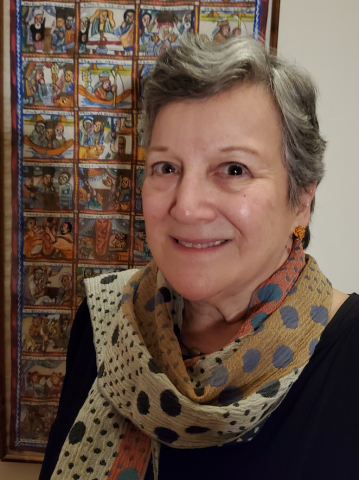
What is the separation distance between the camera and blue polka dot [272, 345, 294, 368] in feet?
2.18

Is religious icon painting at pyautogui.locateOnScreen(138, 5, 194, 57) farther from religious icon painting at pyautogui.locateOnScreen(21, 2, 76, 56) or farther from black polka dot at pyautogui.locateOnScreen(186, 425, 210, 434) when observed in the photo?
Answer: black polka dot at pyautogui.locateOnScreen(186, 425, 210, 434)

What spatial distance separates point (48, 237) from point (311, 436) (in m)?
0.97

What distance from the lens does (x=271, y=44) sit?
3.56 ft

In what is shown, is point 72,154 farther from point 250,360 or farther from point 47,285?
point 250,360

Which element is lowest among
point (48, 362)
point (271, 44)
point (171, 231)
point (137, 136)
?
point (48, 362)

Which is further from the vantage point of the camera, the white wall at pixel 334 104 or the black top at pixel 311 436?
the white wall at pixel 334 104

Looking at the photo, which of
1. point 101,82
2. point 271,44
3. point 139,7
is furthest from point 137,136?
point 271,44

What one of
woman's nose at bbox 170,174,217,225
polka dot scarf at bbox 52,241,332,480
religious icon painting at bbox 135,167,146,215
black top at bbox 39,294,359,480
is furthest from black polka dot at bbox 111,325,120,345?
religious icon painting at bbox 135,167,146,215

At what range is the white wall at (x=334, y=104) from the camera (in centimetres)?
108

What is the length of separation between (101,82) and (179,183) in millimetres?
621

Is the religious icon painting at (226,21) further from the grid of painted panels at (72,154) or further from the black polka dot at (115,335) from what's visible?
the black polka dot at (115,335)

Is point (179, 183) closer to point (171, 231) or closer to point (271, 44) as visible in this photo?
point (171, 231)

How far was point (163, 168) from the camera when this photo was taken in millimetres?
754

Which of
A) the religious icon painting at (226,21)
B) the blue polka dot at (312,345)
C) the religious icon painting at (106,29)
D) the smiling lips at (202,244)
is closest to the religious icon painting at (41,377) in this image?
the smiling lips at (202,244)
